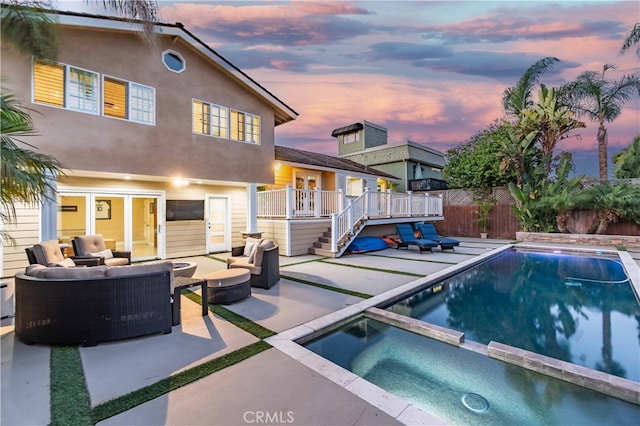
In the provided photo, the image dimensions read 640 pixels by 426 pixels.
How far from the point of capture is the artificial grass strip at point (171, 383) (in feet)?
8.31

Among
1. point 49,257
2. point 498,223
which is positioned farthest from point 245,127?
point 498,223

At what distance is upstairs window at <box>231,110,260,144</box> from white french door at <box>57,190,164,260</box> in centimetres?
361

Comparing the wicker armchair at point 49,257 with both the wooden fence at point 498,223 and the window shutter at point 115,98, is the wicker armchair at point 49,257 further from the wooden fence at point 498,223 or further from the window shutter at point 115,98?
the wooden fence at point 498,223

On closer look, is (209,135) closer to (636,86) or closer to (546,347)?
(546,347)

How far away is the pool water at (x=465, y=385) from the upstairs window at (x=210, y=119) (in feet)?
27.7

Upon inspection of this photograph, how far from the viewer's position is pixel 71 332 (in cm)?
373

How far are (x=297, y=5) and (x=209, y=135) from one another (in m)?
6.04

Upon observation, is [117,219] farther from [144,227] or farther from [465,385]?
[465,385]

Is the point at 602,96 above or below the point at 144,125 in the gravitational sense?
above

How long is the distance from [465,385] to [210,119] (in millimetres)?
10269

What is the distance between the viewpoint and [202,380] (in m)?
2.99

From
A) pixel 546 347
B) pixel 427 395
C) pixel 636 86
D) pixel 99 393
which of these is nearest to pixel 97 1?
pixel 99 393

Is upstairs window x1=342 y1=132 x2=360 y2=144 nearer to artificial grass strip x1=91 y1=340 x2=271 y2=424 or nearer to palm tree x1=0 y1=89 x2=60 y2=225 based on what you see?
palm tree x1=0 y1=89 x2=60 y2=225

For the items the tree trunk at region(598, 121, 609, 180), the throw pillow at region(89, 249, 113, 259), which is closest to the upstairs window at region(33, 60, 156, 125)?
the throw pillow at region(89, 249, 113, 259)
